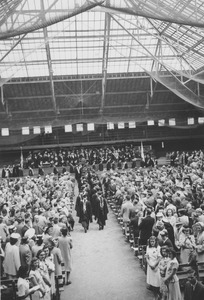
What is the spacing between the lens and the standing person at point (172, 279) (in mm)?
7574

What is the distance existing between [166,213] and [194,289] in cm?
497

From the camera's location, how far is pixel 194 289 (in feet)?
22.0

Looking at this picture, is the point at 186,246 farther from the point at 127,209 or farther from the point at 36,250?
the point at 127,209

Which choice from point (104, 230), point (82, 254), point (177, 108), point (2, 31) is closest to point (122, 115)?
point (177, 108)

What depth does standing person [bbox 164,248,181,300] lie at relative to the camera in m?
7.57

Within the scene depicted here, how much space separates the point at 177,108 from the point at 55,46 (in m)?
12.9

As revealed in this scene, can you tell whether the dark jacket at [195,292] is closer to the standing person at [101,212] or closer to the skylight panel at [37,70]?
the standing person at [101,212]

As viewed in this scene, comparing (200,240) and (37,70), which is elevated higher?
(37,70)

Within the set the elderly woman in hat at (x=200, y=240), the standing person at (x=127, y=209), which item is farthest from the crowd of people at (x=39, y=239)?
the elderly woman in hat at (x=200, y=240)

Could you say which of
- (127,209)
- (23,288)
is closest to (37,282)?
(23,288)

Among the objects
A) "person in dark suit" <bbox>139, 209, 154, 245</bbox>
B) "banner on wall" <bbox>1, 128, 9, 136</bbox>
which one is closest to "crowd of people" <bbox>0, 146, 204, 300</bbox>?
"person in dark suit" <bbox>139, 209, 154, 245</bbox>

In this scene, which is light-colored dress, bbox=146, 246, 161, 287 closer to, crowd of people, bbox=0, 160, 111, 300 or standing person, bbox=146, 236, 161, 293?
standing person, bbox=146, 236, 161, 293

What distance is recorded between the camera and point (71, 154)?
32.7 meters

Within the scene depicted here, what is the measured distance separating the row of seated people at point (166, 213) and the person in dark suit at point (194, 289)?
550 mm
